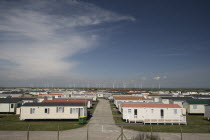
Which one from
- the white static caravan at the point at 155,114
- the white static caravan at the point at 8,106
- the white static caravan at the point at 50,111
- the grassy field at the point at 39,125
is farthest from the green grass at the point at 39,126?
the white static caravan at the point at 8,106

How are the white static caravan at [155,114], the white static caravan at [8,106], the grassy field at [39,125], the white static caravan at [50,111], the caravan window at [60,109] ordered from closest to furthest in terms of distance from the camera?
the grassy field at [39,125] → the white static caravan at [155,114] → the white static caravan at [50,111] → the caravan window at [60,109] → the white static caravan at [8,106]

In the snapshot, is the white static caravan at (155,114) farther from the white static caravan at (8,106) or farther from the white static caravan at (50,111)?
the white static caravan at (8,106)

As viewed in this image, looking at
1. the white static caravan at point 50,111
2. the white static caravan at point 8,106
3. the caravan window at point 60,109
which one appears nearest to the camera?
the white static caravan at point 50,111

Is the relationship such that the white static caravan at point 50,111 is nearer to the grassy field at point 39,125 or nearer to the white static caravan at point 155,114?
the grassy field at point 39,125

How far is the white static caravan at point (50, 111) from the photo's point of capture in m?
28.1

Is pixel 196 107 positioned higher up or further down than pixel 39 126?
higher up

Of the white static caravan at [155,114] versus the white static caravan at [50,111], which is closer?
the white static caravan at [155,114]

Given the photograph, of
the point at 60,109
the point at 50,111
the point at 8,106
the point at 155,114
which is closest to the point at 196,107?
the point at 155,114

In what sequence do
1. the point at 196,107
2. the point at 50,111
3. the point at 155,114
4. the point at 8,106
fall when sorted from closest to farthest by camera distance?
1. the point at 155,114
2. the point at 50,111
3. the point at 196,107
4. the point at 8,106

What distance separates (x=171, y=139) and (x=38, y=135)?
51.0ft

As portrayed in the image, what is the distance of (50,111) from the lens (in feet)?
92.9

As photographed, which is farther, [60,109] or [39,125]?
[60,109]

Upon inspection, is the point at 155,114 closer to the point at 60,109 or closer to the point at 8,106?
the point at 60,109

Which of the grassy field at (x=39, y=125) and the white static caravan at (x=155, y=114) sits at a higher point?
the white static caravan at (x=155, y=114)
